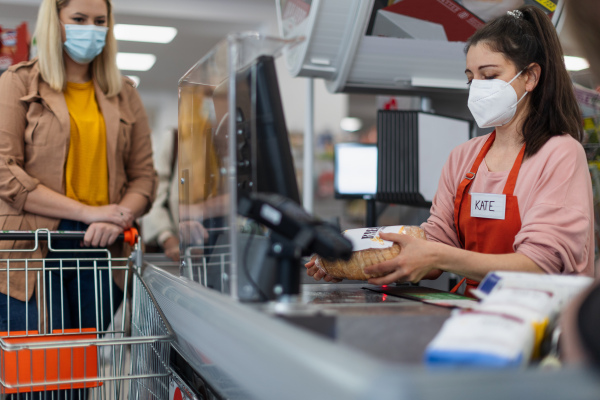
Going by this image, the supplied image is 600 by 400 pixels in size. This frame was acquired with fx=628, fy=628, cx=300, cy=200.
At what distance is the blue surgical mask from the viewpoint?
82.5 inches

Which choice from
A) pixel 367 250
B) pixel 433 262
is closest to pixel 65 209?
pixel 367 250

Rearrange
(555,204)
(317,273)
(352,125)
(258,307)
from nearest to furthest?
1. (258,307)
2. (555,204)
3. (317,273)
4. (352,125)

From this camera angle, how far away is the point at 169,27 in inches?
287

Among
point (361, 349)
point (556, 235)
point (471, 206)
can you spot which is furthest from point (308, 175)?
point (361, 349)

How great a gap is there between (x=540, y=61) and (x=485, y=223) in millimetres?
432

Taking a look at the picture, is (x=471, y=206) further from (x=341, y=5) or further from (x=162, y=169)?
(x=162, y=169)

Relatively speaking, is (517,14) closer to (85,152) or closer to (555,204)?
(555,204)

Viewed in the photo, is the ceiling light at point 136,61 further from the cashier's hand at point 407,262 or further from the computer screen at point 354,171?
the cashier's hand at point 407,262

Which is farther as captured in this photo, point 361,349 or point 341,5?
point 341,5

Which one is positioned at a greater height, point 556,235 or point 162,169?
point 162,169

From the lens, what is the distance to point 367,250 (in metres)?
1.27

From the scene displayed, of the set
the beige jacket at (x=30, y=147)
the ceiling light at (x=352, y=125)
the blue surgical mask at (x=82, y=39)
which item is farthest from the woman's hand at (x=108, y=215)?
the ceiling light at (x=352, y=125)

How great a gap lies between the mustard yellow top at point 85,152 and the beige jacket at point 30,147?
0.07ft

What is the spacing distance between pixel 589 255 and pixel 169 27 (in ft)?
→ 21.6
